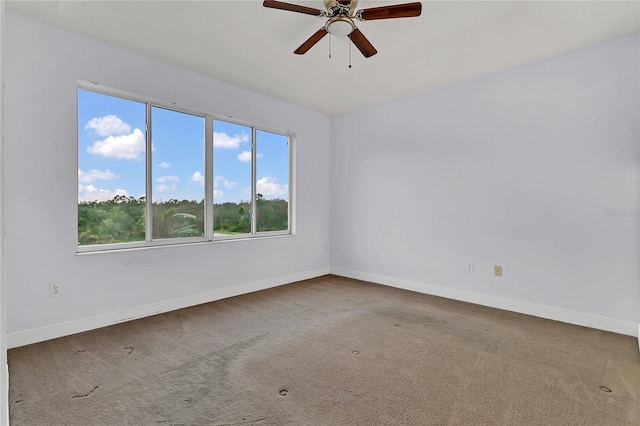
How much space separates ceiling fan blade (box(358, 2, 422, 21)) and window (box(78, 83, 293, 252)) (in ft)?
7.66

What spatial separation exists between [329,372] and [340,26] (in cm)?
261

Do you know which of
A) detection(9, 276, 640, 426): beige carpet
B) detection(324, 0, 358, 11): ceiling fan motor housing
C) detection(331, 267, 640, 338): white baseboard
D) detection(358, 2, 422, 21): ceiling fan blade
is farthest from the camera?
detection(331, 267, 640, 338): white baseboard

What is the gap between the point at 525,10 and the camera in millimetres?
2770

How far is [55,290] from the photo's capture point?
9.09 ft

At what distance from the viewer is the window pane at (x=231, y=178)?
13.3 ft

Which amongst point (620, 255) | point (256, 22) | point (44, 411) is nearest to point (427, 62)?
point (256, 22)

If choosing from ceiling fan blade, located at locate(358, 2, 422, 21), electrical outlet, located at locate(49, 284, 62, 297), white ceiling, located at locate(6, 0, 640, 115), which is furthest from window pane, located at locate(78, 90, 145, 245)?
ceiling fan blade, located at locate(358, 2, 422, 21)

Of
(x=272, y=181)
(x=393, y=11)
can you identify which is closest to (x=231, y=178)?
(x=272, y=181)

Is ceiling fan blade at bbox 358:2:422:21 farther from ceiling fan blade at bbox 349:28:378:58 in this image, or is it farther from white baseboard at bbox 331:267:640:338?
white baseboard at bbox 331:267:640:338

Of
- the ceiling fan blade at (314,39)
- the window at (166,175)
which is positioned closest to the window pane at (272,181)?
the window at (166,175)

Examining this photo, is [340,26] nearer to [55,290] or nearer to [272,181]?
[272,181]

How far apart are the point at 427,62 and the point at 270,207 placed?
2782 mm

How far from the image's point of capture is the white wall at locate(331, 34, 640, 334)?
298 centimetres

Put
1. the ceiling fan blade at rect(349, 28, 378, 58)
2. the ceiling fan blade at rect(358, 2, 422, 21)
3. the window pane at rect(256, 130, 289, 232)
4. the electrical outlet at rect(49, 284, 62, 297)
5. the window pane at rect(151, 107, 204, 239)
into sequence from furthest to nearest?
the window pane at rect(256, 130, 289, 232) < the window pane at rect(151, 107, 204, 239) < the electrical outlet at rect(49, 284, 62, 297) < the ceiling fan blade at rect(349, 28, 378, 58) < the ceiling fan blade at rect(358, 2, 422, 21)
